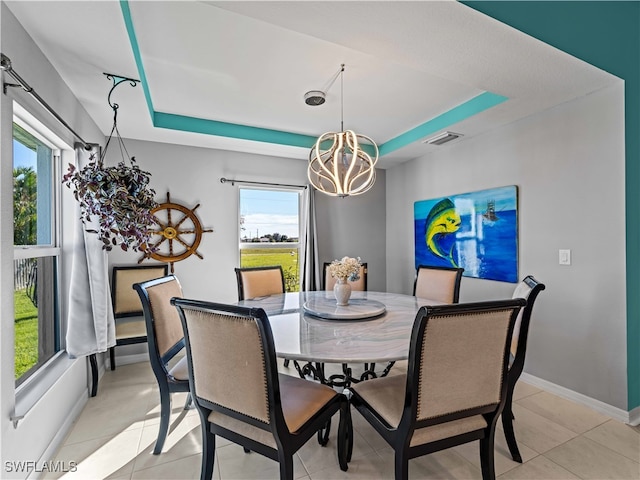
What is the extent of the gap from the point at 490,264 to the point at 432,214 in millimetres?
915

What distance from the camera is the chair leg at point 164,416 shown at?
5.93ft

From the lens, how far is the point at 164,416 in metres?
1.82

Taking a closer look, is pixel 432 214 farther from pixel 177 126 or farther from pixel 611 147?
pixel 177 126

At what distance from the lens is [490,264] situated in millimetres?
3055

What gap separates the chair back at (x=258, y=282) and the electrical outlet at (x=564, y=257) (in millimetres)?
2350

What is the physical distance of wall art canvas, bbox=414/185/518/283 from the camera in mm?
2877

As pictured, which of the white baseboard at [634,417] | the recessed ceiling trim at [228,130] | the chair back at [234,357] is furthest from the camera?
the recessed ceiling trim at [228,130]

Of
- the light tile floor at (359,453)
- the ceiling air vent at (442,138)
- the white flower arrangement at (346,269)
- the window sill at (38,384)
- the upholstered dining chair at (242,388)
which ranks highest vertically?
the ceiling air vent at (442,138)

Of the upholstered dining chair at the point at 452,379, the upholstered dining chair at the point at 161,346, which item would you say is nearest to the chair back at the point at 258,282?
the upholstered dining chair at the point at 161,346

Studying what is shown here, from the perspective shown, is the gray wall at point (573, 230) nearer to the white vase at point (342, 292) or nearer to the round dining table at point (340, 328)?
the round dining table at point (340, 328)

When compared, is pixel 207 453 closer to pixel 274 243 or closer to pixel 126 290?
pixel 126 290

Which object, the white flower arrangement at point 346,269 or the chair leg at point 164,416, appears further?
the white flower arrangement at point 346,269

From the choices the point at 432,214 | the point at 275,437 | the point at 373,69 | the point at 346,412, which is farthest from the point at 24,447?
the point at 432,214

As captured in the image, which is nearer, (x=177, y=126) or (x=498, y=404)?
(x=498, y=404)
